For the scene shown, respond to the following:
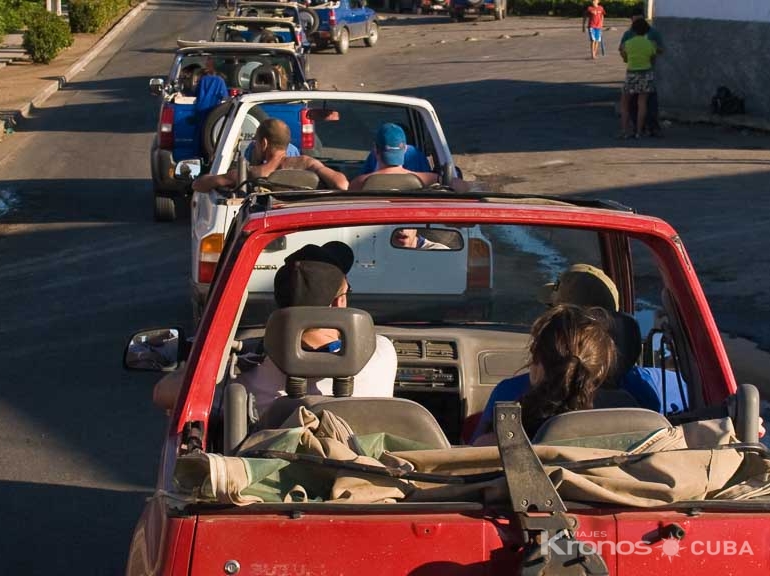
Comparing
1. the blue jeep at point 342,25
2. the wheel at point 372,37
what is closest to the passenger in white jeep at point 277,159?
the blue jeep at point 342,25

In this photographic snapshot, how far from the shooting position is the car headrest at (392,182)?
7711mm

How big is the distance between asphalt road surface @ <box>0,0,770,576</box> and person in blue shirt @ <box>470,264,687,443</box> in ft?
7.59

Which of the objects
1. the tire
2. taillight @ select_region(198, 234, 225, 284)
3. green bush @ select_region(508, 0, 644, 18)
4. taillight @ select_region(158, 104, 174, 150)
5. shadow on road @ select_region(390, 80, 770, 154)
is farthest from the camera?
green bush @ select_region(508, 0, 644, 18)

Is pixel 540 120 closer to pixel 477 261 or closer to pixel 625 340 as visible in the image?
pixel 477 261

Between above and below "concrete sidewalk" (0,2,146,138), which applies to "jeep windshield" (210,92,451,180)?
above

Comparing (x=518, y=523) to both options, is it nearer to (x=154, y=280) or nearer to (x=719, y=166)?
(x=154, y=280)

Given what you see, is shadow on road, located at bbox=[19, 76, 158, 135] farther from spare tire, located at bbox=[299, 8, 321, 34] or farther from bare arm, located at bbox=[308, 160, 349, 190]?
bare arm, located at bbox=[308, 160, 349, 190]

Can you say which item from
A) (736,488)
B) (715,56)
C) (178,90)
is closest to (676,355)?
(736,488)

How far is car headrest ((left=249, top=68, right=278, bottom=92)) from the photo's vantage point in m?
15.2

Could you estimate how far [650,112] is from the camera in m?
21.0

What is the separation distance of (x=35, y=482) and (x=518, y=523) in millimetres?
4365

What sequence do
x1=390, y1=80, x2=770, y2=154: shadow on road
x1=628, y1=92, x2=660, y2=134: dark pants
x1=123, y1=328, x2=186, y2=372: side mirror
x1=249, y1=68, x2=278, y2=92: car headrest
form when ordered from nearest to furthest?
x1=123, y1=328, x2=186, y2=372: side mirror, x1=249, y1=68, x2=278, y2=92: car headrest, x1=390, y1=80, x2=770, y2=154: shadow on road, x1=628, y1=92, x2=660, y2=134: dark pants

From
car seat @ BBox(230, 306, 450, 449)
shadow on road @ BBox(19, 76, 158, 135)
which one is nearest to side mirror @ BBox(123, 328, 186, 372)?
car seat @ BBox(230, 306, 450, 449)

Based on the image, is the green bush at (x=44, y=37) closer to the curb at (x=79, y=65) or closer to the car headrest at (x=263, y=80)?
the curb at (x=79, y=65)
